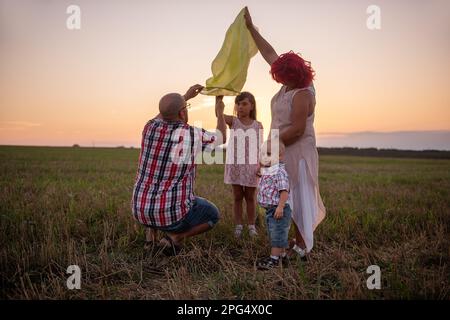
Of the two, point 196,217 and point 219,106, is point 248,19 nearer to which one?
point 219,106

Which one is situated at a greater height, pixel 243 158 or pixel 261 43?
pixel 261 43

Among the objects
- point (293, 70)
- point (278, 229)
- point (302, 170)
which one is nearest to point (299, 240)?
point (278, 229)

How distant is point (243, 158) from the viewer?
6.05m

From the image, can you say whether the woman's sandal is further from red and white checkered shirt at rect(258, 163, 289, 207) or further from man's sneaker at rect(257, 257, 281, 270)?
red and white checkered shirt at rect(258, 163, 289, 207)

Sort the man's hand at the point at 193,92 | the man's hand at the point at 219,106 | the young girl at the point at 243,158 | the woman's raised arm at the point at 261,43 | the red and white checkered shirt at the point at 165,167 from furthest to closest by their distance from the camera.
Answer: the young girl at the point at 243,158 < the woman's raised arm at the point at 261,43 < the man's hand at the point at 219,106 < the man's hand at the point at 193,92 < the red and white checkered shirt at the point at 165,167

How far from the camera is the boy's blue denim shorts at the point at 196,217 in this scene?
4.59m

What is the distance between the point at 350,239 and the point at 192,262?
8.04 ft

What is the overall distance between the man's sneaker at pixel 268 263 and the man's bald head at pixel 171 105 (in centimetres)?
191

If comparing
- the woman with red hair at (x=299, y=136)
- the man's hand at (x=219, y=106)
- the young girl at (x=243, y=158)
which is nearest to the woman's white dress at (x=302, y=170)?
the woman with red hair at (x=299, y=136)

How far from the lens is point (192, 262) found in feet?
14.4

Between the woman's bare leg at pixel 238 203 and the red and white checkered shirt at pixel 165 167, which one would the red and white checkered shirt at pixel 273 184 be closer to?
the red and white checkered shirt at pixel 165 167

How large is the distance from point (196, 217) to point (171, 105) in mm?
1410

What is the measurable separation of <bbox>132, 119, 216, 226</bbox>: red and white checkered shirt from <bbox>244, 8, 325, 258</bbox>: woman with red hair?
93 cm
